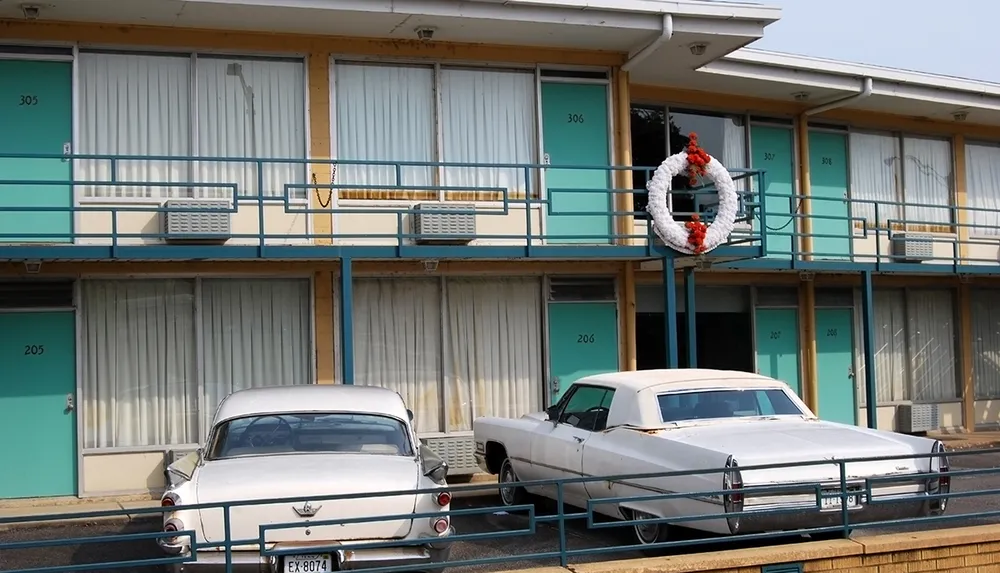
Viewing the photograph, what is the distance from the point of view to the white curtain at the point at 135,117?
1423 centimetres

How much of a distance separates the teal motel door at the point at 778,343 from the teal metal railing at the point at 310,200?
331cm

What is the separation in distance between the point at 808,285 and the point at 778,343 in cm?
114

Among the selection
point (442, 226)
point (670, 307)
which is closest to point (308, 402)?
point (442, 226)

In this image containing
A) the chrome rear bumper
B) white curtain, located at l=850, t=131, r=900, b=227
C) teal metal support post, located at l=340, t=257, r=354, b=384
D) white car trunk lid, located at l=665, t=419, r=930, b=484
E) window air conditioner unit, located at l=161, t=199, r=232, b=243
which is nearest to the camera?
the chrome rear bumper

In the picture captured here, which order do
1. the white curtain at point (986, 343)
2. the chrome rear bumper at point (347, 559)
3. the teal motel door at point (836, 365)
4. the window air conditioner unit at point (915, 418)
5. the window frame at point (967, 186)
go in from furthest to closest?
the white curtain at point (986, 343), the window frame at point (967, 186), the window air conditioner unit at point (915, 418), the teal motel door at point (836, 365), the chrome rear bumper at point (347, 559)

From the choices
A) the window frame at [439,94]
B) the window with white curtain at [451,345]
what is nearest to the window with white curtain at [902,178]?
the window frame at [439,94]

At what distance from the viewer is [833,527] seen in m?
8.59

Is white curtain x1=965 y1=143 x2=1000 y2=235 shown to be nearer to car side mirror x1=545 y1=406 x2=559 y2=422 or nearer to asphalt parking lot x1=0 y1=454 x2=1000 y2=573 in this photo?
asphalt parking lot x1=0 y1=454 x2=1000 y2=573

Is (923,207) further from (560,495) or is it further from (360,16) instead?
(560,495)

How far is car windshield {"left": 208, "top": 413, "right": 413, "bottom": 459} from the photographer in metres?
8.99

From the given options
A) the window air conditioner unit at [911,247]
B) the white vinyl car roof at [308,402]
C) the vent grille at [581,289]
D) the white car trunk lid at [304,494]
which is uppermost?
the window air conditioner unit at [911,247]

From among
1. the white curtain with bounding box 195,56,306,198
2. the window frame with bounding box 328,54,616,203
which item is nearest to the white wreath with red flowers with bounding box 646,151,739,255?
the window frame with bounding box 328,54,616,203

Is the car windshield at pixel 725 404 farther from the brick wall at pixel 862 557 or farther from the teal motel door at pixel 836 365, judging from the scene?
the teal motel door at pixel 836 365

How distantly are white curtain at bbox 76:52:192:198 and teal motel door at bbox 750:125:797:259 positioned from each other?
30.9ft
